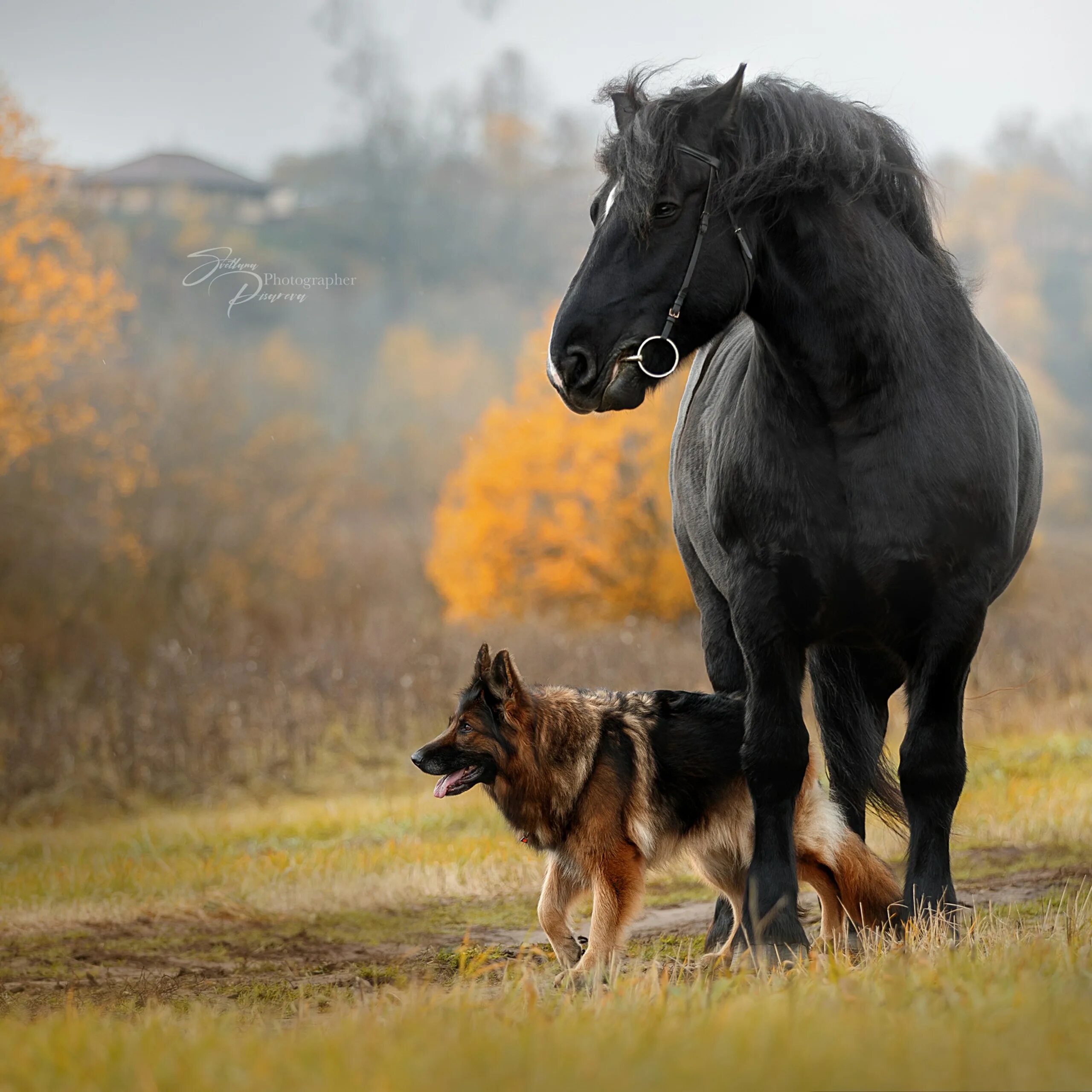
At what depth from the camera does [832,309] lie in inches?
177

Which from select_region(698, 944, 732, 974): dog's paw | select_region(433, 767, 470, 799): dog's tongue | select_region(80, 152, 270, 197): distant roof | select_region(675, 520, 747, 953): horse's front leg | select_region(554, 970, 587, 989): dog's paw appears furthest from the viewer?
select_region(80, 152, 270, 197): distant roof

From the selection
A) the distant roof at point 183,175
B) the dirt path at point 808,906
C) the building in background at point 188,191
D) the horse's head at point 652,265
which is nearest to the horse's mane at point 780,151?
the horse's head at point 652,265

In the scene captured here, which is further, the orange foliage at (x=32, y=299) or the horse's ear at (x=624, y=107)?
the orange foliage at (x=32, y=299)

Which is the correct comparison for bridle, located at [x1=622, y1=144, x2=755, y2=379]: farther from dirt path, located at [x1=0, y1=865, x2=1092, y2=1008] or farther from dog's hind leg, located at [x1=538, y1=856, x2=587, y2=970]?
dirt path, located at [x1=0, y1=865, x2=1092, y2=1008]

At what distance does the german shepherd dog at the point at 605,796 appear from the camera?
17.8 ft

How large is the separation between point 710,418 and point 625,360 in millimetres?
1153

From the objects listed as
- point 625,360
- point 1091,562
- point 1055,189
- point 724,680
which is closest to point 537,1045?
point 625,360

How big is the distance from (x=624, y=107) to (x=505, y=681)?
2438 mm

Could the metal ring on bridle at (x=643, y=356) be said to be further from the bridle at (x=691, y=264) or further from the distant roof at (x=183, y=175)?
the distant roof at (x=183, y=175)

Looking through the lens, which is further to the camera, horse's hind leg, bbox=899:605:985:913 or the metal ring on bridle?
horse's hind leg, bbox=899:605:985:913

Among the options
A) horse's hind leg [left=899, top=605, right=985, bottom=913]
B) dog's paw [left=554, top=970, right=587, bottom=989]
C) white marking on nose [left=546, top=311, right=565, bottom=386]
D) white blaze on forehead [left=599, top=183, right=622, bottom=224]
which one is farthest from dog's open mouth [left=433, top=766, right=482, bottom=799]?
white blaze on forehead [left=599, top=183, right=622, bottom=224]

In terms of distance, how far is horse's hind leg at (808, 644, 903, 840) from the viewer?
18.6 feet

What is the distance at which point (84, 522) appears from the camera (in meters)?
19.8

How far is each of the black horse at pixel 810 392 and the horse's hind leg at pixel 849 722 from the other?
83 cm
